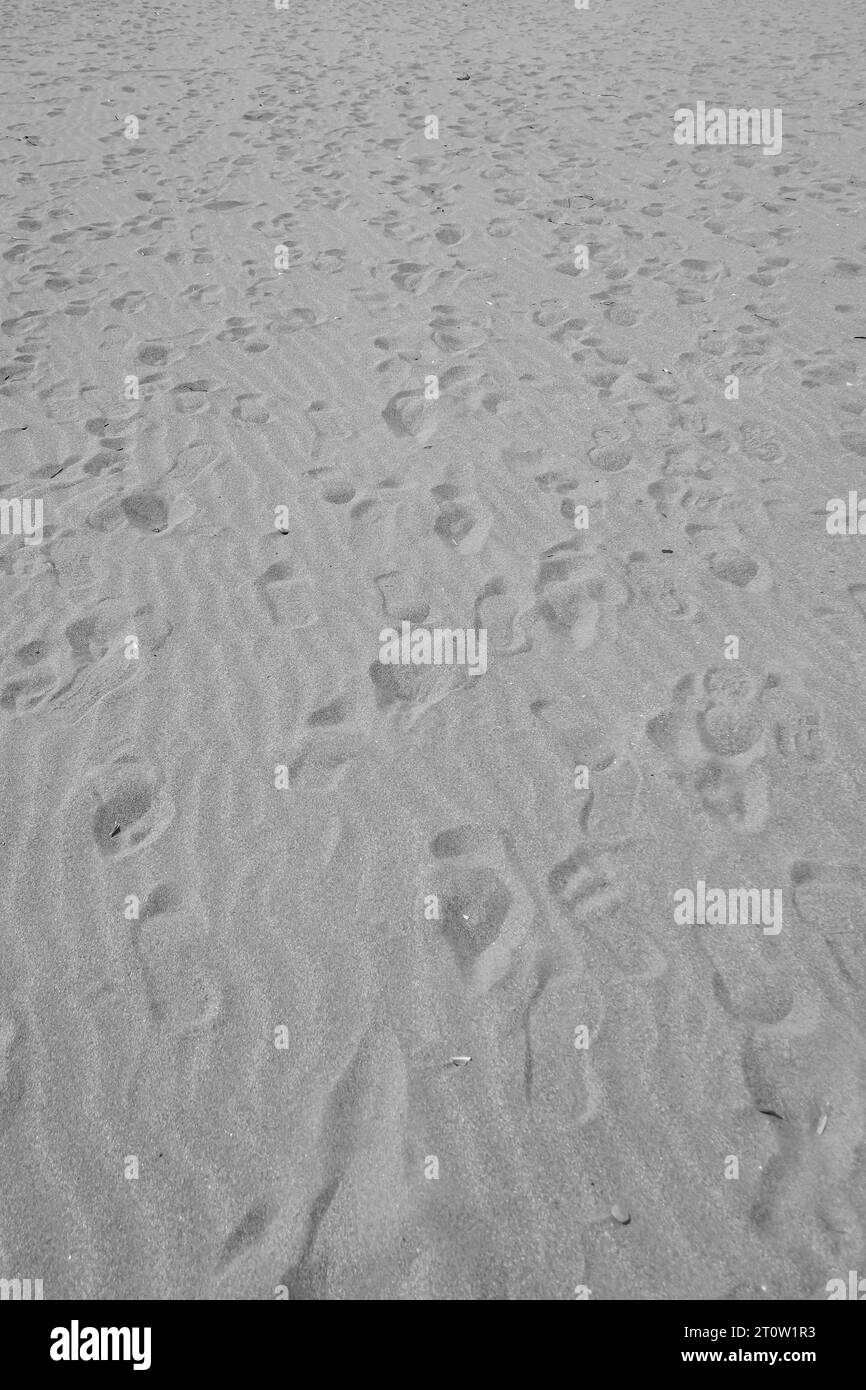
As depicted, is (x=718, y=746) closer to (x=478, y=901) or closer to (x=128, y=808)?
(x=478, y=901)

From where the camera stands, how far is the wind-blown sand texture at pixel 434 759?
6.64 ft

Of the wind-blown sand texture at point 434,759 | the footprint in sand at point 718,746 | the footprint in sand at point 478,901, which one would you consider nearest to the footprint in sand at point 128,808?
the wind-blown sand texture at point 434,759

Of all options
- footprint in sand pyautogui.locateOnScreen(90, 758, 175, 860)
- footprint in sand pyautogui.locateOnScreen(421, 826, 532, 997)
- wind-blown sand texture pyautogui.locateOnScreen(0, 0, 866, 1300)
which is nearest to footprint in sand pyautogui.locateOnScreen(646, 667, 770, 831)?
wind-blown sand texture pyautogui.locateOnScreen(0, 0, 866, 1300)

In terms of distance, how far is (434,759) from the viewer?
290 cm

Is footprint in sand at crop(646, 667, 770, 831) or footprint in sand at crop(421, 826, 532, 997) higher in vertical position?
footprint in sand at crop(646, 667, 770, 831)

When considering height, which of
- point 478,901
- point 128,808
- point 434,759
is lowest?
point 478,901

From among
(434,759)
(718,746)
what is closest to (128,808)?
(434,759)

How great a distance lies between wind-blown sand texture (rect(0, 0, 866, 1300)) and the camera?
2.02 meters

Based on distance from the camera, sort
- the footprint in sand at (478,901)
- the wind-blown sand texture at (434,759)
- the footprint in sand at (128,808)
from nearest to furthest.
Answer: the wind-blown sand texture at (434,759) → the footprint in sand at (478,901) → the footprint in sand at (128,808)

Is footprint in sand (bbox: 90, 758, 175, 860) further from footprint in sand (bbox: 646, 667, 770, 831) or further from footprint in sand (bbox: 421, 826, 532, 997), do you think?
footprint in sand (bbox: 646, 667, 770, 831)

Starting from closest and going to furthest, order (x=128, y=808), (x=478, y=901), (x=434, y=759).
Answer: (x=478, y=901), (x=128, y=808), (x=434, y=759)

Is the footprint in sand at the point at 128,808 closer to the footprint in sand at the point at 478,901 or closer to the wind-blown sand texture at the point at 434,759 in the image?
the wind-blown sand texture at the point at 434,759

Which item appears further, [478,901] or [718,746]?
[718,746]

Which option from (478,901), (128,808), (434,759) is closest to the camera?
(478,901)
